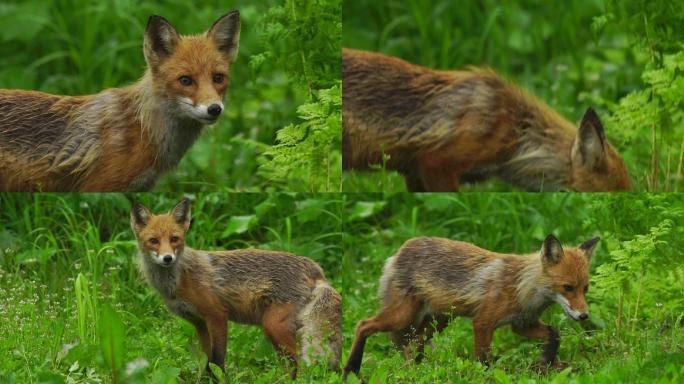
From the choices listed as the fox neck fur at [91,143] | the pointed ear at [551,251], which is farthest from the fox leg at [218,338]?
the pointed ear at [551,251]

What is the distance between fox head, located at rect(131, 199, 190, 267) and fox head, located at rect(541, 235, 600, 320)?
95.9 inches

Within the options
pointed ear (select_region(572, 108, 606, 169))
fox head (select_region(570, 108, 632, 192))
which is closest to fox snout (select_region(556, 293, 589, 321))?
fox head (select_region(570, 108, 632, 192))

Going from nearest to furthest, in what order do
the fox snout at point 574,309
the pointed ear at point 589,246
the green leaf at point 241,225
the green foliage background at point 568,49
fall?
1. the fox snout at point 574,309
2. the pointed ear at point 589,246
3. the green leaf at point 241,225
4. the green foliage background at point 568,49

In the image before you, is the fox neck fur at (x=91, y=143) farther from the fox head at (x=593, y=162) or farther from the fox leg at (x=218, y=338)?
the fox head at (x=593, y=162)

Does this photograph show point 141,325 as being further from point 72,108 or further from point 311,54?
point 311,54

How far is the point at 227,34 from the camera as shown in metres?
9.09

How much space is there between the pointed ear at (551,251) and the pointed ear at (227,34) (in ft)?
8.00

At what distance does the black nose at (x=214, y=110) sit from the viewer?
874cm

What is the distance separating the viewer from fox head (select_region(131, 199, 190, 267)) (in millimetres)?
9055

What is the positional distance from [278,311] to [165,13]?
11.9ft

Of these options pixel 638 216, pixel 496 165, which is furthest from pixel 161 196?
pixel 638 216

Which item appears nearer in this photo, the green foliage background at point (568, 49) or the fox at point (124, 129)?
the fox at point (124, 129)

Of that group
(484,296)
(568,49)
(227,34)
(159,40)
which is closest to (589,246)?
(484,296)

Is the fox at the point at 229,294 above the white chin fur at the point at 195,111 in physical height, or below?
below
